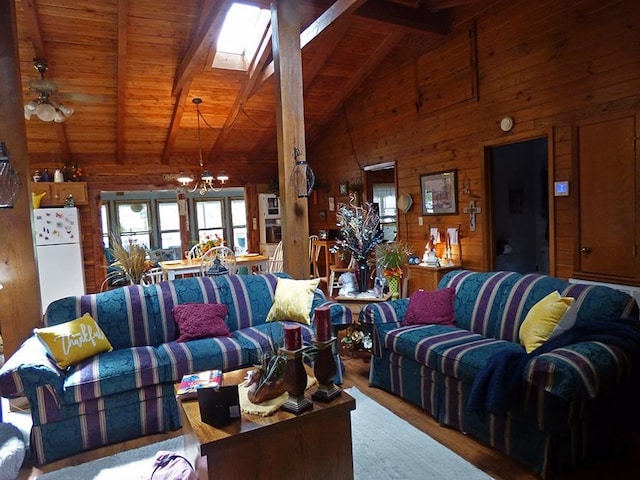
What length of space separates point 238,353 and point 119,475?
3.09 ft

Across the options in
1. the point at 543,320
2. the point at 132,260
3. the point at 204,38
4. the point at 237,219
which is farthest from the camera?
the point at 237,219

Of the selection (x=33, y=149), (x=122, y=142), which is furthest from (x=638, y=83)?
(x=33, y=149)

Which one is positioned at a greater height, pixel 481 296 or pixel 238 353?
pixel 481 296

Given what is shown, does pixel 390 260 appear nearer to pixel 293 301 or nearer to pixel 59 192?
pixel 293 301

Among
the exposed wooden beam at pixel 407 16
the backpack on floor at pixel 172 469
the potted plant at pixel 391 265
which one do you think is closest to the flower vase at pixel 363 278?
the potted plant at pixel 391 265

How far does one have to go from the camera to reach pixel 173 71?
5.66 metres

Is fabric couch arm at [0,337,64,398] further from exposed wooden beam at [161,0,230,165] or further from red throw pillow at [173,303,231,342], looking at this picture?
exposed wooden beam at [161,0,230,165]

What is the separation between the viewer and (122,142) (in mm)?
6805

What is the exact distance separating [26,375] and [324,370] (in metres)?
1.68

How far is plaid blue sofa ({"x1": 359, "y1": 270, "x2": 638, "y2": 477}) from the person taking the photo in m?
2.01

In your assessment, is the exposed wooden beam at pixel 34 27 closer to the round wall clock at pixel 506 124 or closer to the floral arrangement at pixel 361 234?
the floral arrangement at pixel 361 234

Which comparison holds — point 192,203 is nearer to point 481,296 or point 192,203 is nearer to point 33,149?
point 33,149

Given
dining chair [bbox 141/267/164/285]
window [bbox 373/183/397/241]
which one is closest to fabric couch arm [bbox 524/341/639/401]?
dining chair [bbox 141/267/164/285]

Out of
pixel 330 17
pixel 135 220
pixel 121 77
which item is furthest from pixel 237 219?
pixel 330 17
